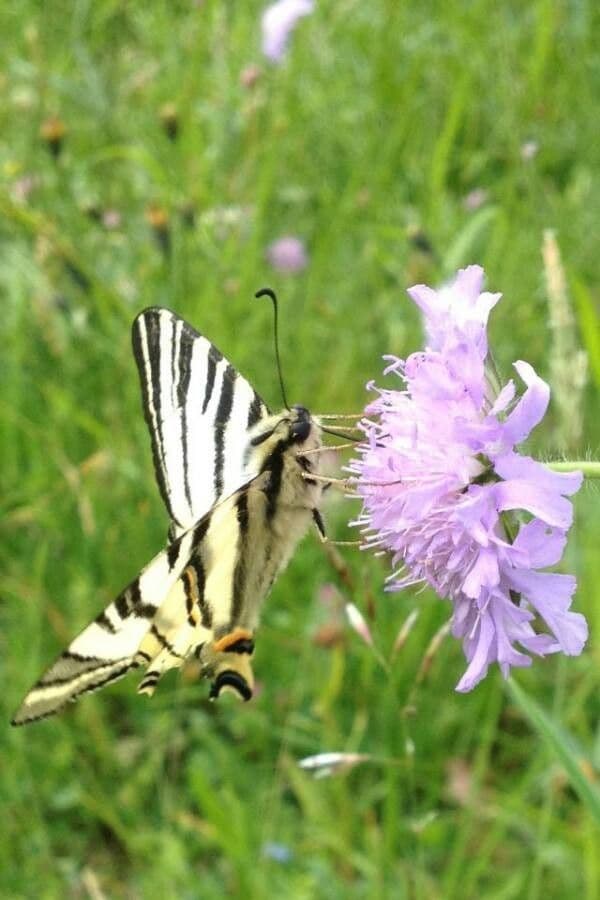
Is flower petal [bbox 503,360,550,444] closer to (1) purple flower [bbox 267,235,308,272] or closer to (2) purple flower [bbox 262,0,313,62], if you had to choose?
(1) purple flower [bbox 267,235,308,272]

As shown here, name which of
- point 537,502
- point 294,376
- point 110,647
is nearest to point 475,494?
point 537,502

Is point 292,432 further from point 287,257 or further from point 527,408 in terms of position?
point 287,257

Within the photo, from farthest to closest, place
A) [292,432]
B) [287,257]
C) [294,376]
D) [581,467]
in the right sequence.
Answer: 1. [287,257]
2. [294,376]
3. [292,432]
4. [581,467]

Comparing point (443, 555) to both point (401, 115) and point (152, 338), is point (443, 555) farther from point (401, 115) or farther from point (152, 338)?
point (401, 115)

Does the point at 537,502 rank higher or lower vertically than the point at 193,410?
lower

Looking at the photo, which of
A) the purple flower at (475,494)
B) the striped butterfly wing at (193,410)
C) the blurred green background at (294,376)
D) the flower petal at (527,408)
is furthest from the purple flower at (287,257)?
the flower petal at (527,408)

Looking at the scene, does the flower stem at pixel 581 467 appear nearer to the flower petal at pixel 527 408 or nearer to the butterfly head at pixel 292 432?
the flower petal at pixel 527 408

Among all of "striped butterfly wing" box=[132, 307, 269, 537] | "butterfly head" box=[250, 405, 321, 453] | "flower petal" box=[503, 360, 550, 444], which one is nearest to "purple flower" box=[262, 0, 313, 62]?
"striped butterfly wing" box=[132, 307, 269, 537]
